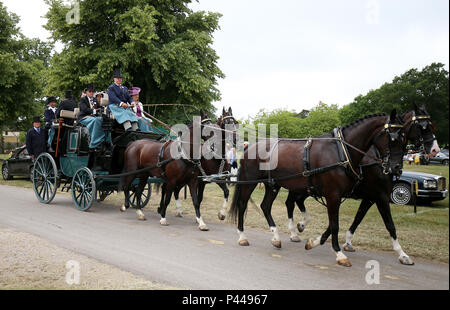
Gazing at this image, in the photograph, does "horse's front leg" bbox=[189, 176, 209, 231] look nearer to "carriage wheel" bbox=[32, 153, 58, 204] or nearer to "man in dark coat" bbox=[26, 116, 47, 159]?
"carriage wheel" bbox=[32, 153, 58, 204]

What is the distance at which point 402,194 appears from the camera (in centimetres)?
1245

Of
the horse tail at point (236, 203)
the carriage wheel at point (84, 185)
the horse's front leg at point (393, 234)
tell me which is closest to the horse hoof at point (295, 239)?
the horse tail at point (236, 203)

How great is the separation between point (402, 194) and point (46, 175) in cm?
1124

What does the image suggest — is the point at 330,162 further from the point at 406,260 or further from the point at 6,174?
the point at 6,174

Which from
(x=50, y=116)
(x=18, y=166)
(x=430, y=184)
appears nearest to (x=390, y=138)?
(x=430, y=184)

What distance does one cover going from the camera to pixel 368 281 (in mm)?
4910

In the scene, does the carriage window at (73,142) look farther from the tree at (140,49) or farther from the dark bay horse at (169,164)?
the tree at (140,49)

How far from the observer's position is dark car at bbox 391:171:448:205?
40.3 ft

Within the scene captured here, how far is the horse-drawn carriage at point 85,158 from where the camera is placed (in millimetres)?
9961

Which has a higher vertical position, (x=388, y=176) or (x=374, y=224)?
(x=388, y=176)

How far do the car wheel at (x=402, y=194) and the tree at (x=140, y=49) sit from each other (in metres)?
10.3

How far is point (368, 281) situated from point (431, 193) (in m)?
8.82
